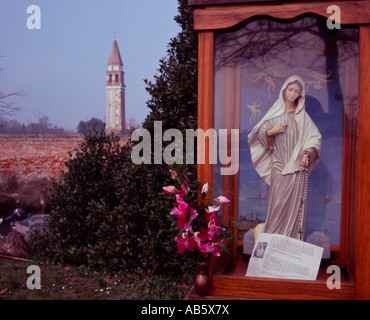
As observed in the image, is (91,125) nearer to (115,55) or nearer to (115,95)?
(115,95)

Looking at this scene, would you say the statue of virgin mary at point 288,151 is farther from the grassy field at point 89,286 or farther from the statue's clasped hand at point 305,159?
the grassy field at point 89,286

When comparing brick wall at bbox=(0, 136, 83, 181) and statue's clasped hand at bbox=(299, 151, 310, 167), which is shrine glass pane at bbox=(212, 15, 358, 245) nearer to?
statue's clasped hand at bbox=(299, 151, 310, 167)

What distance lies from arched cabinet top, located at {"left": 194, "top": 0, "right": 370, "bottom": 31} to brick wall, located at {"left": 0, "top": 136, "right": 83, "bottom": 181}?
306 cm

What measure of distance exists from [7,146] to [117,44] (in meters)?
2.15

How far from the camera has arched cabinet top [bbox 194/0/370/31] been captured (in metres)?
2.79

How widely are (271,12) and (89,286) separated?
3392 mm

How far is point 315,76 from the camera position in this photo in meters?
3.33

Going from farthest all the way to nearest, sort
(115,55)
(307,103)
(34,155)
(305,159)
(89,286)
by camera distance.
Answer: (34,155), (115,55), (89,286), (307,103), (305,159)

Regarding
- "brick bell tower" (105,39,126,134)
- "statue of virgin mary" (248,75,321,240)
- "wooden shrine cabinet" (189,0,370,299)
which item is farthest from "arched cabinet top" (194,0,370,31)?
"brick bell tower" (105,39,126,134)

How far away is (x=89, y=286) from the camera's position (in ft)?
14.3

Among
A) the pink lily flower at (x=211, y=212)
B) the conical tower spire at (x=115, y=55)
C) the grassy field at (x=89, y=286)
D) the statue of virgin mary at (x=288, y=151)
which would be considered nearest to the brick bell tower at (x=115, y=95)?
the conical tower spire at (x=115, y=55)

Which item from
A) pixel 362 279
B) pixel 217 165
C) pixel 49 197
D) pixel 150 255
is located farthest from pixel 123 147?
pixel 362 279

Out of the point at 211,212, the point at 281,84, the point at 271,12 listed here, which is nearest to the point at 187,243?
the point at 211,212
